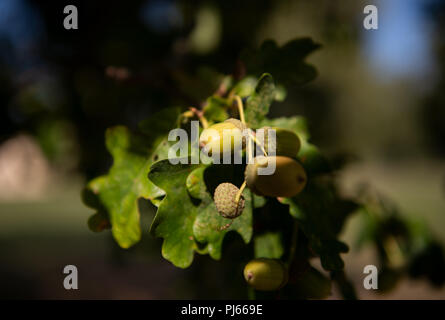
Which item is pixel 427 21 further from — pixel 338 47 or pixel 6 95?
pixel 6 95

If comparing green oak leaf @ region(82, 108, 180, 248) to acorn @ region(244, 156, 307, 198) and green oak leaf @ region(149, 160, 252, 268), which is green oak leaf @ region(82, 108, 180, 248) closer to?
green oak leaf @ region(149, 160, 252, 268)

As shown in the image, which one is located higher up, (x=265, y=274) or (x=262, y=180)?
(x=262, y=180)

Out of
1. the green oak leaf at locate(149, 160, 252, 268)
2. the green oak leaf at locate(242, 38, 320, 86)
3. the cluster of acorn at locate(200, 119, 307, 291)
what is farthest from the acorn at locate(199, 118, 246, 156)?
the green oak leaf at locate(242, 38, 320, 86)

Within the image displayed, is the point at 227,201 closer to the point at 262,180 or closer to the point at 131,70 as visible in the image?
the point at 262,180

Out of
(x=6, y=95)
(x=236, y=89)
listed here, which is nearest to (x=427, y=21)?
(x=236, y=89)

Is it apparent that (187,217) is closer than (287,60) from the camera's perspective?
Yes

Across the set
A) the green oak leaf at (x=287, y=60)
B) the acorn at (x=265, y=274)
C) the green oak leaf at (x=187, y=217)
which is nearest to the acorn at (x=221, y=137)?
the green oak leaf at (x=187, y=217)

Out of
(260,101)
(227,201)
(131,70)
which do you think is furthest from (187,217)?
(131,70)

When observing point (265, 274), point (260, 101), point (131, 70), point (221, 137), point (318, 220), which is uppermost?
point (131, 70)
